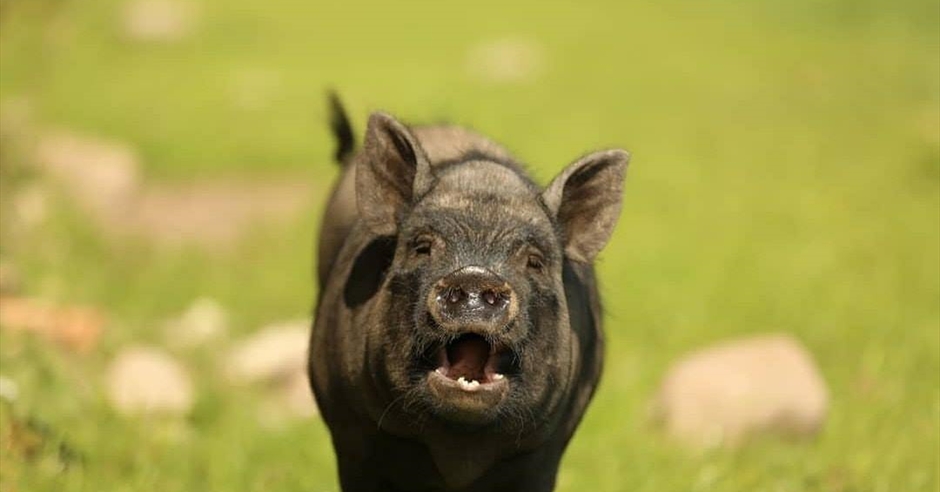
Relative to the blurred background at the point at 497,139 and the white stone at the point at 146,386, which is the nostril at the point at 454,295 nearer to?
the blurred background at the point at 497,139

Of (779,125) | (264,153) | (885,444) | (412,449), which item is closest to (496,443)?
(412,449)

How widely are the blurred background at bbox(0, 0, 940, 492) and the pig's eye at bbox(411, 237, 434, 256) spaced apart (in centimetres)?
210

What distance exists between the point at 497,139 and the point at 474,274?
26.0ft

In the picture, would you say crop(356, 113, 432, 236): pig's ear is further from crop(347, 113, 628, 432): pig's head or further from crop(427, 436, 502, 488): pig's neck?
crop(427, 436, 502, 488): pig's neck

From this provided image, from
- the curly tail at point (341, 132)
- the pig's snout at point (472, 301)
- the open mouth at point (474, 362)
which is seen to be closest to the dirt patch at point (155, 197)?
the curly tail at point (341, 132)

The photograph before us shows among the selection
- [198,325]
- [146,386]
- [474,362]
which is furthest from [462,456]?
[198,325]

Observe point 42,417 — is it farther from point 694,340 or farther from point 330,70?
point 330,70

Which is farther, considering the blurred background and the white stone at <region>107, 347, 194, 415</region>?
the white stone at <region>107, 347, 194, 415</region>

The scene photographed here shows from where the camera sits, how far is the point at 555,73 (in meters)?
19.3

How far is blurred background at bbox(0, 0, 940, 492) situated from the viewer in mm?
7625

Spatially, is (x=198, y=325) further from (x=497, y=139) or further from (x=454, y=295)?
(x=454, y=295)

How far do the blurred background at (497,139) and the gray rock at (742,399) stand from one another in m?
0.16

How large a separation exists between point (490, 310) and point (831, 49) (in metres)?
16.6

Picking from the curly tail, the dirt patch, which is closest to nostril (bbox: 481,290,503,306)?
the curly tail
